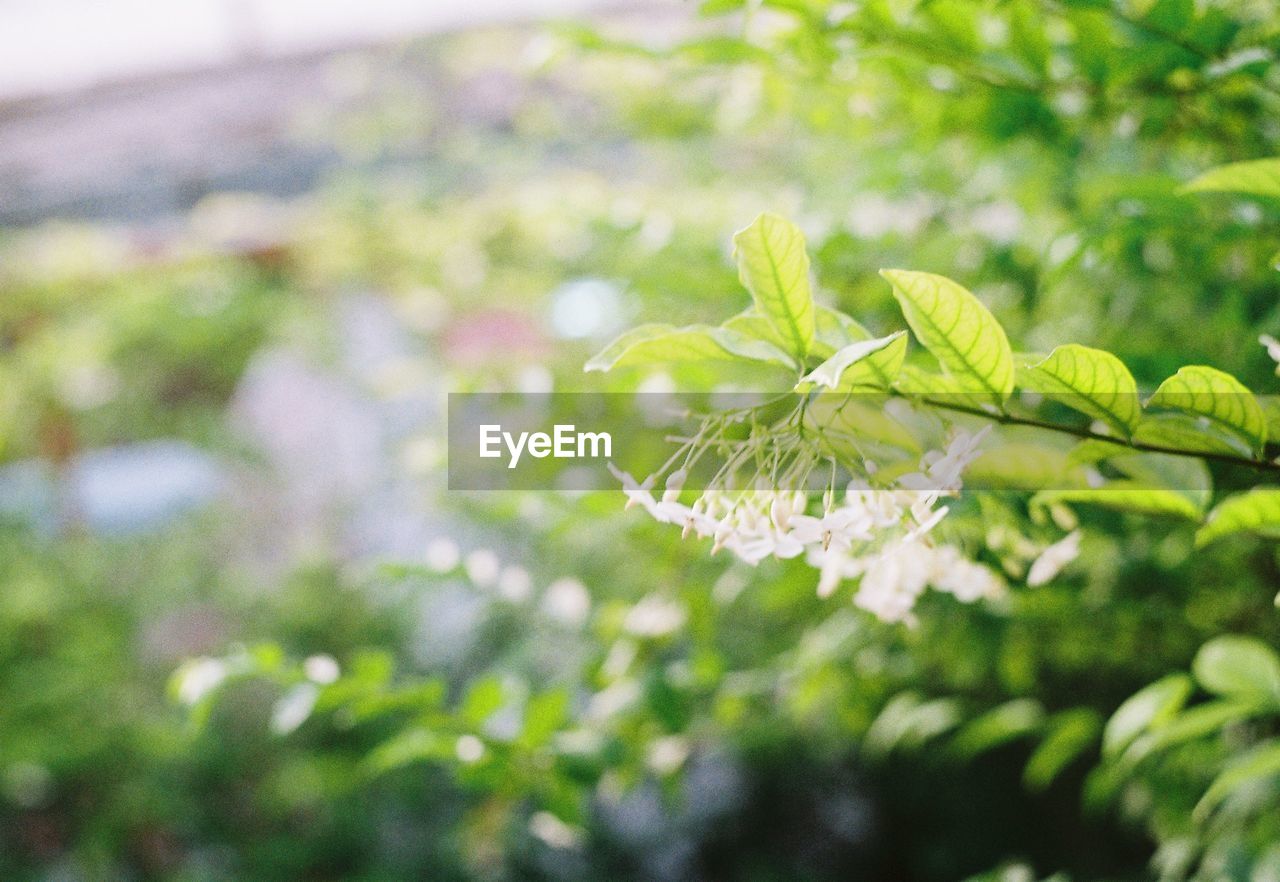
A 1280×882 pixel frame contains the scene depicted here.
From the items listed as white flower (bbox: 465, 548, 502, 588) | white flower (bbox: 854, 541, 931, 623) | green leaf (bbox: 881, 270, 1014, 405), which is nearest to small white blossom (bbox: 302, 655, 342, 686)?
white flower (bbox: 465, 548, 502, 588)

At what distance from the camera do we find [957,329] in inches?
15.8

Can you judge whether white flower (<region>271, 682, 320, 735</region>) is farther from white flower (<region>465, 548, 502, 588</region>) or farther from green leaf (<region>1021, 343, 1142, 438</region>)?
green leaf (<region>1021, 343, 1142, 438</region>)

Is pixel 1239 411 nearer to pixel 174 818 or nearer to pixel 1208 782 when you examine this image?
pixel 1208 782

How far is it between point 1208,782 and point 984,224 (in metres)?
0.58

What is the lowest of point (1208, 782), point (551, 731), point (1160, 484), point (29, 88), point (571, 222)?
point (29, 88)

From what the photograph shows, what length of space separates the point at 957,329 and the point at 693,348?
0.10m

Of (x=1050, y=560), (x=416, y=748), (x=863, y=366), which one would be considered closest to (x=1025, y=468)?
(x=1050, y=560)

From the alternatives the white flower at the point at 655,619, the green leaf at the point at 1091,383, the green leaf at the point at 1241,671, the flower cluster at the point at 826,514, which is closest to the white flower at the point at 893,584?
the flower cluster at the point at 826,514

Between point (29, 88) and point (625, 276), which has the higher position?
point (625, 276)

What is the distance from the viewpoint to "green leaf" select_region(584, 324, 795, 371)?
395mm

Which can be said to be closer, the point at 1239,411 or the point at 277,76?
the point at 1239,411

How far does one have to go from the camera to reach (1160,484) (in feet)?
1.66

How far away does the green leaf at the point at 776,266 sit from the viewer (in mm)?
389

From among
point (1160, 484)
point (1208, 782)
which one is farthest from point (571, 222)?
point (1208, 782)
